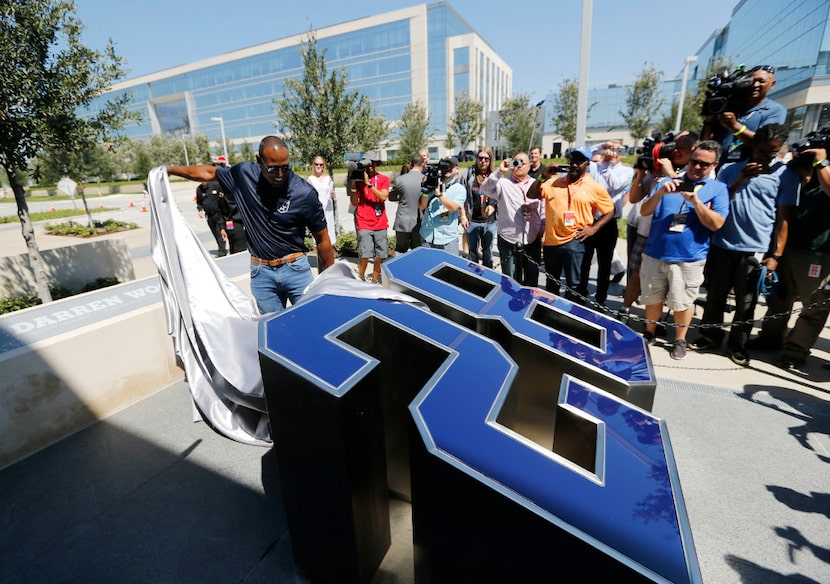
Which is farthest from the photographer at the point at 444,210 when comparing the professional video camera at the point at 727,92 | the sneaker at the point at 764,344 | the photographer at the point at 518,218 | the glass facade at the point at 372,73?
the glass facade at the point at 372,73

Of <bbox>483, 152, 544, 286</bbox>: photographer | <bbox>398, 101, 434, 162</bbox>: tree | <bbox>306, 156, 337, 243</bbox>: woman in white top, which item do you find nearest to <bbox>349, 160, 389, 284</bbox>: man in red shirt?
<bbox>306, 156, 337, 243</bbox>: woman in white top

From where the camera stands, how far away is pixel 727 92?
4.33 m

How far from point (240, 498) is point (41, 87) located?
5.97 metres

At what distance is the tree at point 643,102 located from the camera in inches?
1304

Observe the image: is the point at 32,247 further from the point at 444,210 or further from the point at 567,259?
the point at 567,259

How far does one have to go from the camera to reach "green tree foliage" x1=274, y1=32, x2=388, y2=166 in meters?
9.81

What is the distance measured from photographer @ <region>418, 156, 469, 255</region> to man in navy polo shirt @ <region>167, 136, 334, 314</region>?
2712mm

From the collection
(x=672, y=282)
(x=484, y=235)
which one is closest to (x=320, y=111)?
(x=484, y=235)

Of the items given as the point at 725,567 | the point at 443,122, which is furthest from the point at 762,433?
the point at 443,122

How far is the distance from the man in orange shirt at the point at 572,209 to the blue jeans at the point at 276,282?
9.50 ft

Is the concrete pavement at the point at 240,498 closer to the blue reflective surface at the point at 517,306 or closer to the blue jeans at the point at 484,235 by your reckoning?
the blue reflective surface at the point at 517,306

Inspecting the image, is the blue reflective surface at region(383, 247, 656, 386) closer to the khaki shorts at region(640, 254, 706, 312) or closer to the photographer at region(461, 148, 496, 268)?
the khaki shorts at region(640, 254, 706, 312)

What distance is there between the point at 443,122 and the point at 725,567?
2564 inches

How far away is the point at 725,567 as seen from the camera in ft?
7.09
